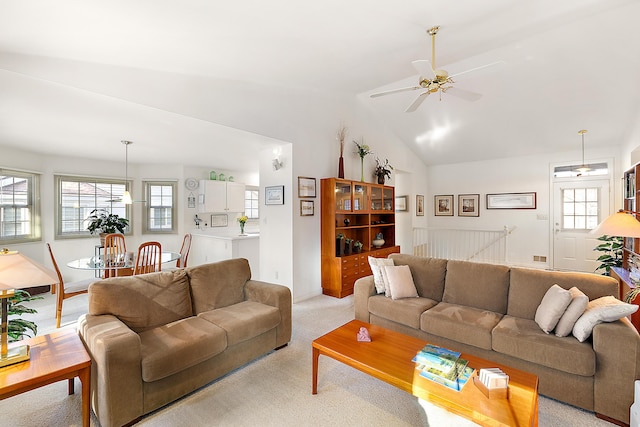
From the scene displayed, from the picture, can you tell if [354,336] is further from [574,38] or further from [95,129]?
[574,38]

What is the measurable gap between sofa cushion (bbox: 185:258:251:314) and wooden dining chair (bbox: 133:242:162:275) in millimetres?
1187

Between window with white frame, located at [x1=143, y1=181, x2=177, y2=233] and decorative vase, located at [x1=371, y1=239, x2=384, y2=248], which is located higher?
window with white frame, located at [x1=143, y1=181, x2=177, y2=233]

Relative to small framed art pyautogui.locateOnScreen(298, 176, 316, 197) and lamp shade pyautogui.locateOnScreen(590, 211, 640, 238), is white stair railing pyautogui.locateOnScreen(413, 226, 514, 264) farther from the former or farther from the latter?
lamp shade pyautogui.locateOnScreen(590, 211, 640, 238)

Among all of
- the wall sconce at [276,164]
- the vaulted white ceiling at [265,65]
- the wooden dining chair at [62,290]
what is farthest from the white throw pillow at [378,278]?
the wooden dining chair at [62,290]

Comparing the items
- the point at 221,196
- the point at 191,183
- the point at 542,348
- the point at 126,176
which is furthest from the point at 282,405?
the point at 126,176

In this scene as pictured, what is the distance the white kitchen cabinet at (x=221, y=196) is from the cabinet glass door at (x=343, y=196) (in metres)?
2.93

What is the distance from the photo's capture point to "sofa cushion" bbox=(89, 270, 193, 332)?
86.6 inches

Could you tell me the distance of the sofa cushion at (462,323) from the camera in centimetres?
232

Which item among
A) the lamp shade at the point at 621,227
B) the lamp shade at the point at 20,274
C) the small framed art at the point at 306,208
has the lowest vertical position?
the lamp shade at the point at 20,274

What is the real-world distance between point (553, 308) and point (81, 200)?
279 inches

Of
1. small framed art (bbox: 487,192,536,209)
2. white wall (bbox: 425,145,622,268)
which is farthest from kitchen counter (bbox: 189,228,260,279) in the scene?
small framed art (bbox: 487,192,536,209)

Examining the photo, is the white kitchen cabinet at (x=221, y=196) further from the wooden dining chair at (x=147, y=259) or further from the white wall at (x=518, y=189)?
the white wall at (x=518, y=189)

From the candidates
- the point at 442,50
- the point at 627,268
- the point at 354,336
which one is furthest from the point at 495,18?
the point at 627,268

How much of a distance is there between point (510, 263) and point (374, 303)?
17.8 feet
